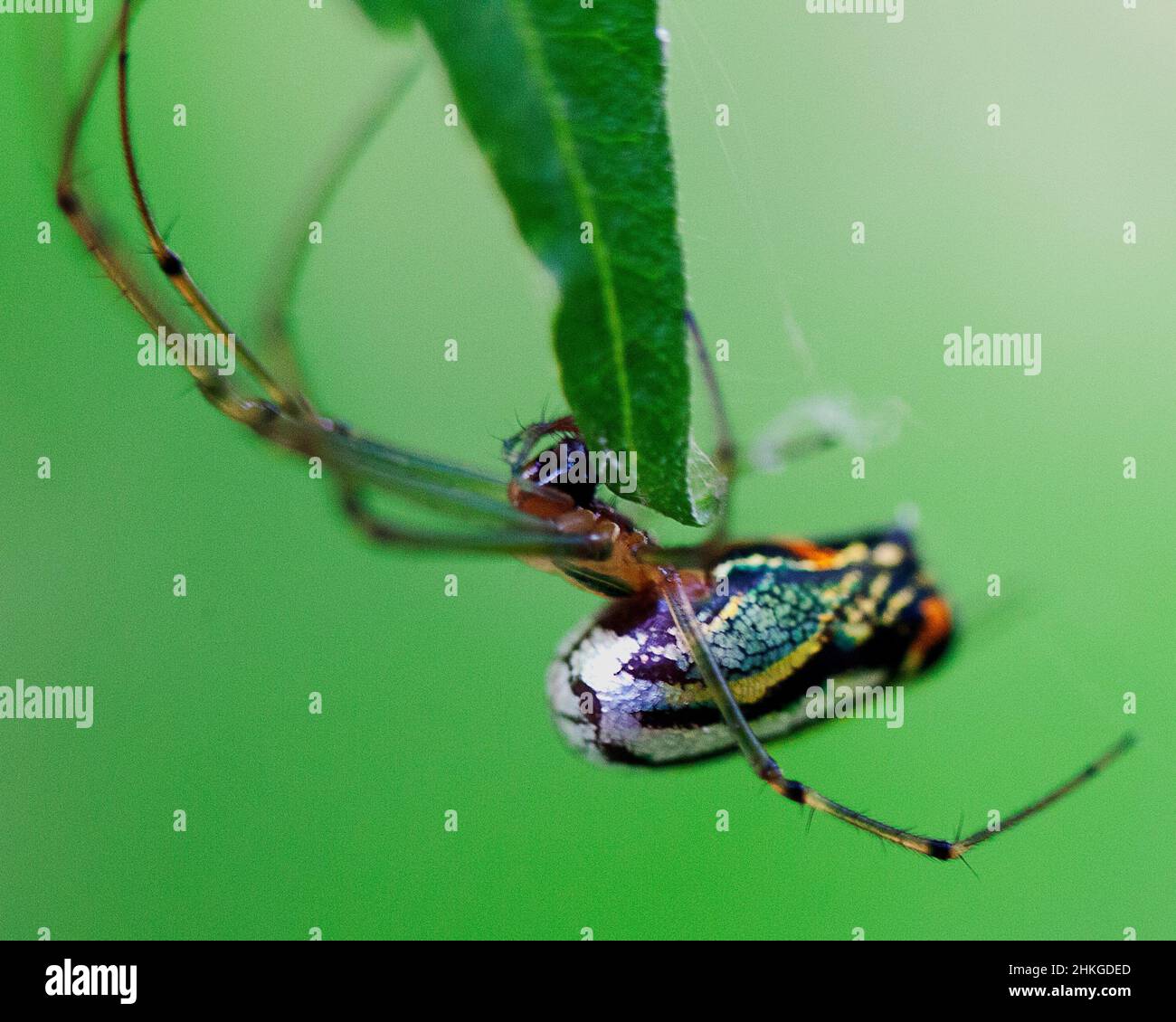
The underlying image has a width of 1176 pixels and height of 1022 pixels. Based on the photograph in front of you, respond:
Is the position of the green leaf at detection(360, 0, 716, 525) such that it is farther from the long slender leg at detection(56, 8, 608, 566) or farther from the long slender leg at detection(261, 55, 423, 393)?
the long slender leg at detection(261, 55, 423, 393)

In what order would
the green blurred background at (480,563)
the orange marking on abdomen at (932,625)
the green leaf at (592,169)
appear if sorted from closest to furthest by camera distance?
1. the green leaf at (592,169)
2. the orange marking on abdomen at (932,625)
3. the green blurred background at (480,563)

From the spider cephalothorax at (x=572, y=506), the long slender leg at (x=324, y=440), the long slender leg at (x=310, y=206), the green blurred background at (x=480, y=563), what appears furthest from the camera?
the green blurred background at (x=480, y=563)

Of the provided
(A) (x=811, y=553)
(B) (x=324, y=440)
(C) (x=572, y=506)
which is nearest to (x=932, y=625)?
(A) (x=811, y=553)

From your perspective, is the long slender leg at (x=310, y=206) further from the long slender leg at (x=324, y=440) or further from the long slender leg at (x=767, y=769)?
the long slender leg at (x=767, y=769)

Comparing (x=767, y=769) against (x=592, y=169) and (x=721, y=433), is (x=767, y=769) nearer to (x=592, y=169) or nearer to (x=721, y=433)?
(x=721, y=433)

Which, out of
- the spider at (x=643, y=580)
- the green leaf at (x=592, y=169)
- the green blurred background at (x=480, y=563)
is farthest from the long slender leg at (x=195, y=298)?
the green blurred background at (x=480, y=563)

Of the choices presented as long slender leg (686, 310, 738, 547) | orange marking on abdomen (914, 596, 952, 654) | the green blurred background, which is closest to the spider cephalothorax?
long slender leg (686, 310, 738, 547)
